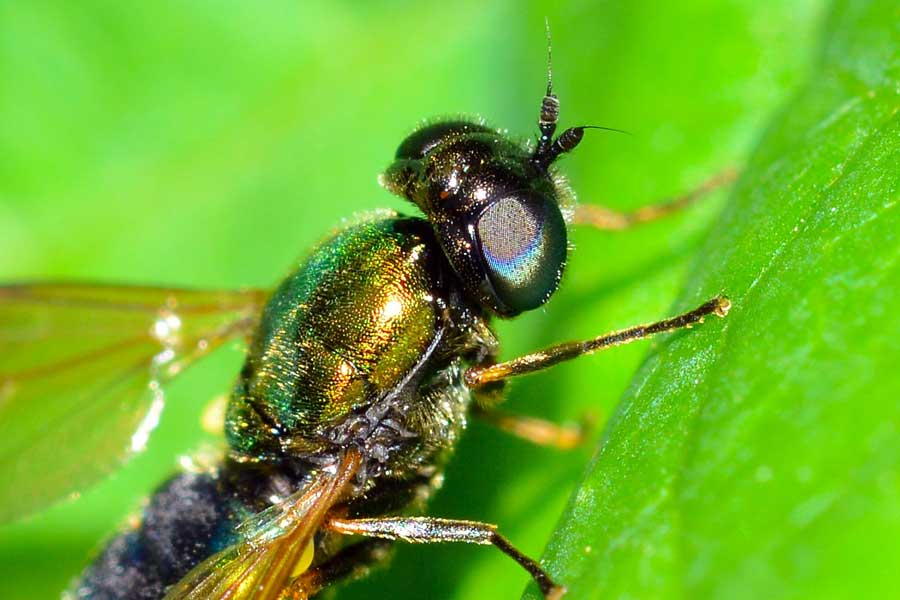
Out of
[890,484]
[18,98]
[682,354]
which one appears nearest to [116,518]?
[18,98]

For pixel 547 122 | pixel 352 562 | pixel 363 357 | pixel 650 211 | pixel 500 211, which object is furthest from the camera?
pixel 650 211

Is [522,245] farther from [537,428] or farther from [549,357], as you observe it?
[537,428]

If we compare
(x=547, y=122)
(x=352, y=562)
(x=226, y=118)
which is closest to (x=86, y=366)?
(x=352, y=562)

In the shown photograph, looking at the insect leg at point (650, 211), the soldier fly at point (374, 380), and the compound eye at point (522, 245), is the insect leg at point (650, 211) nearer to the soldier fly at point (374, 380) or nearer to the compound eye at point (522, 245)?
the soldier fly at point (374, 380)

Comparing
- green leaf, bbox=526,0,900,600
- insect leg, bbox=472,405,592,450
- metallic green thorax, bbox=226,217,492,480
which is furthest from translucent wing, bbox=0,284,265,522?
green leaf, bbox=526,0,900,600

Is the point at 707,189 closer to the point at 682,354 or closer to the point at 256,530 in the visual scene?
the point at 682,354

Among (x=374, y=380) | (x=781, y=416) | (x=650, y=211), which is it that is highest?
(x=650, y=211)

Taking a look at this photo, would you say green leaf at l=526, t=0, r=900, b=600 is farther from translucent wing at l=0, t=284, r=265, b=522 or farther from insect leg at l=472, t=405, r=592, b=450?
translucent wing at l=0, t=284, r=265, b=522
